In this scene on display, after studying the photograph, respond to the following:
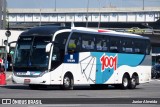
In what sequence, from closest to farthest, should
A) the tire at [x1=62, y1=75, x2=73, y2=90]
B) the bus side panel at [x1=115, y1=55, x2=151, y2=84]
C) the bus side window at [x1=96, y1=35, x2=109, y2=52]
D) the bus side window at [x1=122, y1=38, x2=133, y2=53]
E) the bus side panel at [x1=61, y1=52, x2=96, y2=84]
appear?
1. the tire at [x1=62, y1=75, x2=73, y2=90]
2. the bus side panel at [x1=61, y1=52, x2=96, y2=84]
3. the bus side window at [x1=96, y1=35, x2=109, y2=52]
4. the bus side panel at [x1=115, y1=55, x2=151, y2=84]
5. the bus side window at [x1=122, y1=38, x2=133, y2=53]

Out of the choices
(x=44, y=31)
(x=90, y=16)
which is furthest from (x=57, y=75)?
(x=90, y=16)

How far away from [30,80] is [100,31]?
574 centimetres

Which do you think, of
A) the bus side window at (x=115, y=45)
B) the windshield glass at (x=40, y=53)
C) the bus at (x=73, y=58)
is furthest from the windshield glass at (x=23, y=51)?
the bus side window at (x=115, y=45)

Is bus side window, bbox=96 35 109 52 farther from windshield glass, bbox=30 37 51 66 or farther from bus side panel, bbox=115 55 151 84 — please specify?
windshield glass, bbox=30 37 51 66

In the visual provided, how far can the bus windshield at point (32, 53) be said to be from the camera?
93.7ft

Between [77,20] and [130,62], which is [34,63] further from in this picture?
[77,20]

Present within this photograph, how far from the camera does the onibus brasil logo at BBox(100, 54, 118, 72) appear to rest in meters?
32.1

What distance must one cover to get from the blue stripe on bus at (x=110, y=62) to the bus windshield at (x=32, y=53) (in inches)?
138

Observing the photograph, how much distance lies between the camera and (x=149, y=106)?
60.9 feet

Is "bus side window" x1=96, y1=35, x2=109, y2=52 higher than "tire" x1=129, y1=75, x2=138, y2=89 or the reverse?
higher

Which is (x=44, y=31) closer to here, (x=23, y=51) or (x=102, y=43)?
(x=23, y=51)

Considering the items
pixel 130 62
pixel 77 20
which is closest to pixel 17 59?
pixel 130 62

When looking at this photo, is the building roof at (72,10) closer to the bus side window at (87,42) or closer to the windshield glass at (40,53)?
the bus side window at (87,42)

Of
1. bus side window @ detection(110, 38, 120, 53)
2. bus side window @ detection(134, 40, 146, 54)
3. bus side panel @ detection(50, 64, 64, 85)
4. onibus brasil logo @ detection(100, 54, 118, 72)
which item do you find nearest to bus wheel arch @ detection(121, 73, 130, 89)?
onibus brasil logo @ detection(100, 54, 118, 72)
